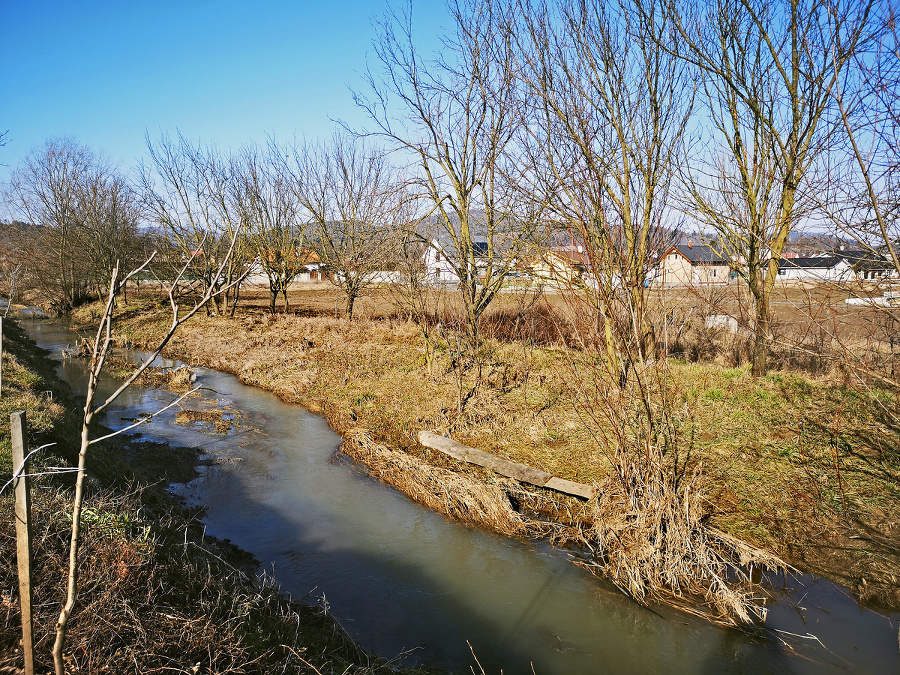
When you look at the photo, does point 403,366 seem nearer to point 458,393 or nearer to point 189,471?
point 458,393

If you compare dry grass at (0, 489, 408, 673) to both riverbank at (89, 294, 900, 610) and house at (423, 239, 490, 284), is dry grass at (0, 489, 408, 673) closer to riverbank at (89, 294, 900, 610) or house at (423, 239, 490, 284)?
riverbank at (89, 294, 900, 610)

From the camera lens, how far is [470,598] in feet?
19.7

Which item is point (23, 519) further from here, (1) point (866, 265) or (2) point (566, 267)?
(1) point (866, 265)

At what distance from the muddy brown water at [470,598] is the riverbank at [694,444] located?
0.45 m

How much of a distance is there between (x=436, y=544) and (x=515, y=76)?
7.28 m

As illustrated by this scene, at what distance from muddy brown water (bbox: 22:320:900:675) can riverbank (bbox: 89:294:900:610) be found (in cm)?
45

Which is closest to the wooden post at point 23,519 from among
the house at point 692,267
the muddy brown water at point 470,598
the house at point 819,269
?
the muddy brown water at point 470,598

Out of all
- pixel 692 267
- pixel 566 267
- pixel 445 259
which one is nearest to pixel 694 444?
pixel 692 267

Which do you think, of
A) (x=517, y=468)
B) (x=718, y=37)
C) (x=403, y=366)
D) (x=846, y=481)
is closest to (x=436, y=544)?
(x=517, y=468)

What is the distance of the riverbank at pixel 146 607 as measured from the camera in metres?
3.53

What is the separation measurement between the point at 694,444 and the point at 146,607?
266 inches

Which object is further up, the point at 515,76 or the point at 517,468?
the point at 515,76

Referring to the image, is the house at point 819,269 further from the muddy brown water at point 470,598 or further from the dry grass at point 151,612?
the dry grass at point 151,612

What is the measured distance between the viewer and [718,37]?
8430mm
